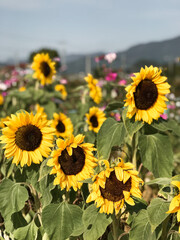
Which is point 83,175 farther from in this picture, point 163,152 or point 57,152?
point 163,152

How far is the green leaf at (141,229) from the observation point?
1441mm

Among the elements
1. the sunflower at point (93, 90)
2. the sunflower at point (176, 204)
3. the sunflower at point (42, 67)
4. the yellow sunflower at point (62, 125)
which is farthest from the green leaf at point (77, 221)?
the sunflower at point (42, 67)

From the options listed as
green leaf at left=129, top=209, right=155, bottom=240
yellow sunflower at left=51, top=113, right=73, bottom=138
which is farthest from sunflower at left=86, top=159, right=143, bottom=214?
yellow sunflower at left=51, top=113, right=73, bottom=138

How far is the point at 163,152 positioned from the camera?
1.88 metres

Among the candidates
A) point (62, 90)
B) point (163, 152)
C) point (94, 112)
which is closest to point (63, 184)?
point (163, 152)

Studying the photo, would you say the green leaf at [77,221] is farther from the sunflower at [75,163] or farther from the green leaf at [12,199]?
the green leaf at [12,199]

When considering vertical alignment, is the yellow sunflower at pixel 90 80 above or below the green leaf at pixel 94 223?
above

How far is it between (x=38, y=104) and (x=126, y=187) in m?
2.76

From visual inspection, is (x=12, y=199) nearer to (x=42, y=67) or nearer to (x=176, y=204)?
(x=176, y=204)

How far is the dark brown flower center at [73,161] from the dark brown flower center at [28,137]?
21 centimetres

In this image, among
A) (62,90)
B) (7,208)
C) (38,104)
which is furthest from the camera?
(62,90)

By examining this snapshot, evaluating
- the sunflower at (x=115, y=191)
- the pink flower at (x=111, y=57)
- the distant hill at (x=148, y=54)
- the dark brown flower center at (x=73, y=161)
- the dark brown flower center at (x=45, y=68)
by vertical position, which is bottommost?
the sunflower at (x=115, y=191)

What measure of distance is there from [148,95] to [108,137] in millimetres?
306

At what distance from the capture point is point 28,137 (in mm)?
1744
